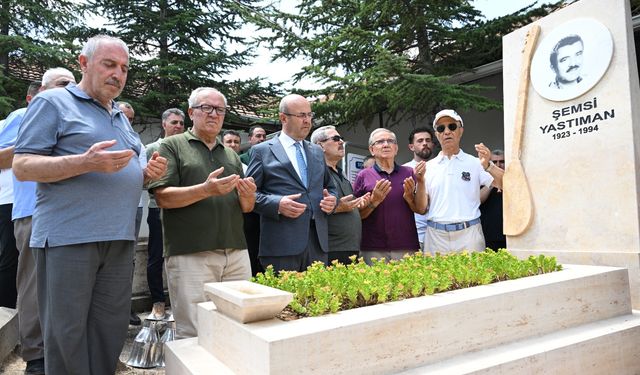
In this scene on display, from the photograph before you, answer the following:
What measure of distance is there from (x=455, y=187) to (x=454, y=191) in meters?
0.04

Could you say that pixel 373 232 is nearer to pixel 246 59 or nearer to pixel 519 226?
pixel 519 226

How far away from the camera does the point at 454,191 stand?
14.5 feet

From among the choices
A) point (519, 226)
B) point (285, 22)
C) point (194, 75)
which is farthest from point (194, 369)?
point (194, 75)

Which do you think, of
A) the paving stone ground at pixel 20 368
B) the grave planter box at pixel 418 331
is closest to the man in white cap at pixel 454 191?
the grave planter box at pixel 418 331

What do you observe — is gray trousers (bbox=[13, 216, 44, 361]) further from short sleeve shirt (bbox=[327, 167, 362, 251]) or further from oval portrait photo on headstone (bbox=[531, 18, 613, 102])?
oval portrait photo on headstone (bbox=[531, 18, 613, 102])

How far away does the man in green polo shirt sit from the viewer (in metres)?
3.15

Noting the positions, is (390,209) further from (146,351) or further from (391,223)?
(146,351)

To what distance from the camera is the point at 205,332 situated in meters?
2.49

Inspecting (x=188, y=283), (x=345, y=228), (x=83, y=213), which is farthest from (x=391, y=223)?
(x=83, y=213)

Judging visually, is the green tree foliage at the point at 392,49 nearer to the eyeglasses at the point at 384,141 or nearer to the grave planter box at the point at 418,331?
the eyeglasses at the point at 384,141

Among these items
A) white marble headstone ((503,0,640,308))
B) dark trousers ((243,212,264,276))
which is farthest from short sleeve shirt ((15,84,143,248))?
white marble headstone ((503,0,640,308))

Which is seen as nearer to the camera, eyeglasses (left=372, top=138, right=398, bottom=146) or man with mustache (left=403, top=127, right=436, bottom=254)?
eyeglasses (left=372, top=138, right=398, bottom=146)

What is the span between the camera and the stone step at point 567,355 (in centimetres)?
223

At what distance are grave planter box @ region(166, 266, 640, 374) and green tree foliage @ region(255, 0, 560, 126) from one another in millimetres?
5357
